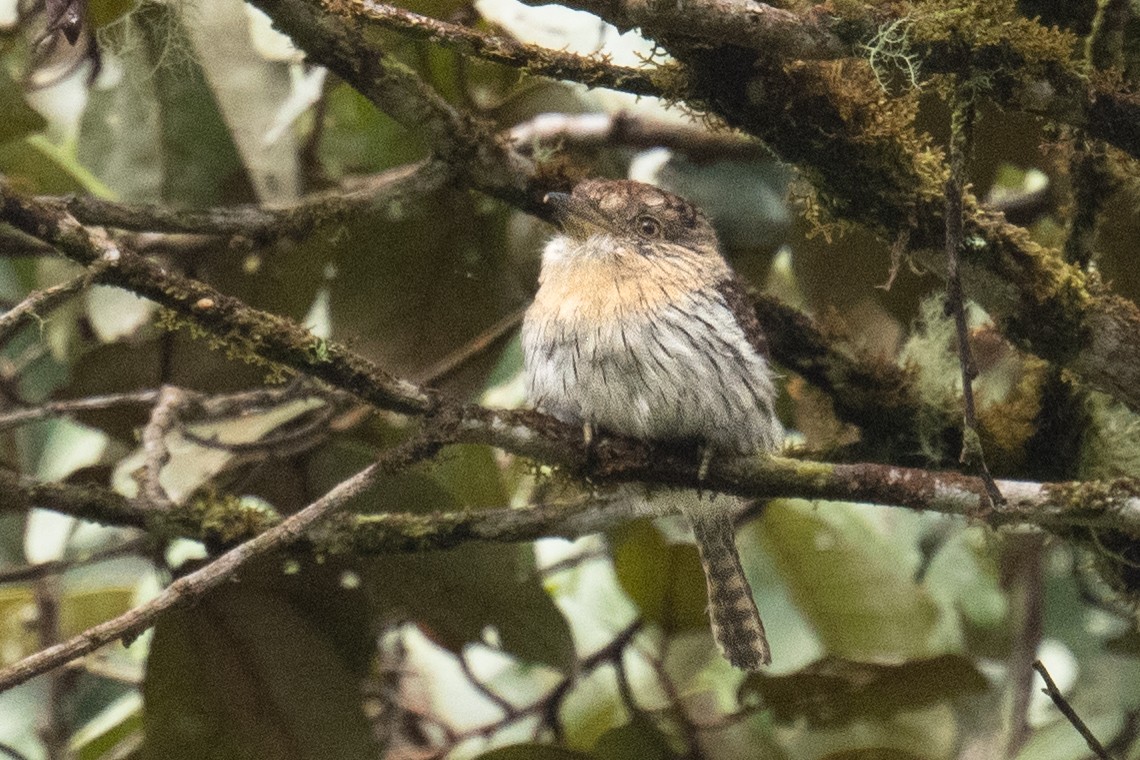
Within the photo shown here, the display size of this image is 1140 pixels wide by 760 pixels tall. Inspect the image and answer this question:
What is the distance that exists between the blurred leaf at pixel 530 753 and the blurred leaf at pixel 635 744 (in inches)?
11.5

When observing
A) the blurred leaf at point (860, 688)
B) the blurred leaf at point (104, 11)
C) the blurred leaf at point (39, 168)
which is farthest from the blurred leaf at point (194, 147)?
the blurred leaf at point (860, 688)

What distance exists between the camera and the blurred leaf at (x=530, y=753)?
2.70 m

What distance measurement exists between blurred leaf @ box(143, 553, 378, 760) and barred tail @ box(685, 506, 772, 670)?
0.82 m

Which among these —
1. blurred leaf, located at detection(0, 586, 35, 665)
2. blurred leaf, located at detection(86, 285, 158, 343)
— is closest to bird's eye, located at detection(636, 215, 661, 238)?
blurred leaf, located at detection(86, 285, 158, 343)

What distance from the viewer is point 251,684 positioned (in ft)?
8.82

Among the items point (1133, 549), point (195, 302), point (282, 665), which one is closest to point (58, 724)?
point (282, 665)

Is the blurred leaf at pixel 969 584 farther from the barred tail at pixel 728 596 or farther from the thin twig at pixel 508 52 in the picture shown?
the thin twig at pixel 508 52

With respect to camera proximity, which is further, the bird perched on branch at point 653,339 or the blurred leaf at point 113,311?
the blurred leaf at point 113,311

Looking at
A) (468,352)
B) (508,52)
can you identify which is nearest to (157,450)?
(468,352)

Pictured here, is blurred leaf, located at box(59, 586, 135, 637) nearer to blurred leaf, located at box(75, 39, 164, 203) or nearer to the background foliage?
the background foliage

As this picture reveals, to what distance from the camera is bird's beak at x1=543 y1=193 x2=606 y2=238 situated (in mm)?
2725

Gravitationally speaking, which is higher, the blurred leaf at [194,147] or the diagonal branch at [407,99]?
the diagonal branch at [407,99]

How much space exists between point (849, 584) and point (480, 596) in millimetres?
960

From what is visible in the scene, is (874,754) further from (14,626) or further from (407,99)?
(14,626)
